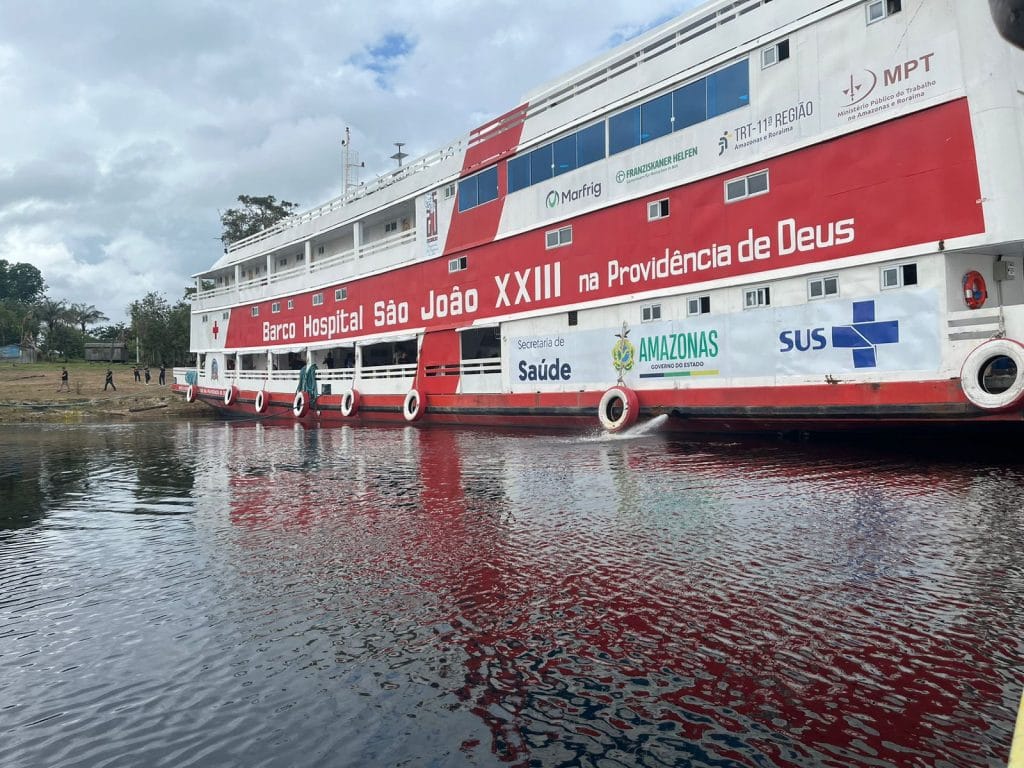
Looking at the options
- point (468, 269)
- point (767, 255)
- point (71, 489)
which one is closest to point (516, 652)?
point (71, 489)

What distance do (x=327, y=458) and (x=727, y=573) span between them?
873 cm

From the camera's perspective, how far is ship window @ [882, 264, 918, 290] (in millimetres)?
10531

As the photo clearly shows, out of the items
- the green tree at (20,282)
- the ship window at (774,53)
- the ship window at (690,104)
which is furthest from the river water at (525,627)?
the green tree at (20,282)

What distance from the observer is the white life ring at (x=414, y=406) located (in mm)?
20212

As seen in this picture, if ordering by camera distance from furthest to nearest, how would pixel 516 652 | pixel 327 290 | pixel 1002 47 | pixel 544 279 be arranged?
pixel 327 290 < pixel 544 279 < pixel 1002 47 < pixel 516 652

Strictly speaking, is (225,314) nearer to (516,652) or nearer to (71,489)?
(71,489)

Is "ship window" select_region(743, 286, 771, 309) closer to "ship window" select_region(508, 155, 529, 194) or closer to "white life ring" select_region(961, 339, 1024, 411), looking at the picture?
"white life ring" select_region(961, 339, 1024, 411)

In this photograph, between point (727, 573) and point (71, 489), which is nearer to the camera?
point (727, 573)

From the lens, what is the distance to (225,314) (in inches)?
1266

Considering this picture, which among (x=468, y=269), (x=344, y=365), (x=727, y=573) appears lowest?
(x=727, y=573)

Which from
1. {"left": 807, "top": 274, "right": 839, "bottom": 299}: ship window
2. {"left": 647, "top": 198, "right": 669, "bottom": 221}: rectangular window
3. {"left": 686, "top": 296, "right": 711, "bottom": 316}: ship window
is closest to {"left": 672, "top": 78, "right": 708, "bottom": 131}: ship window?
{"left": 647, "top": 198, "right": 669, "bottom": 221}: rectangular window

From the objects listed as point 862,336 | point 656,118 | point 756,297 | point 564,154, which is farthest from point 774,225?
point 564,154

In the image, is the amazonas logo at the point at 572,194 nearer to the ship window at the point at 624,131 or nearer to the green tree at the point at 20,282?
the ship window at the point at 624,131

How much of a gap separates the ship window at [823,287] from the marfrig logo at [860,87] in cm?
271
